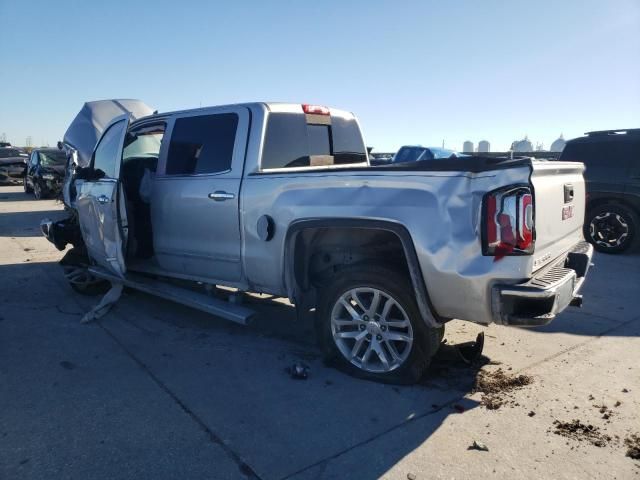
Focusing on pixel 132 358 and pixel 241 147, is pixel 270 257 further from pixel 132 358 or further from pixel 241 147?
pixel 132 358

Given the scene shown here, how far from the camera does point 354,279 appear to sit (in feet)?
11.7

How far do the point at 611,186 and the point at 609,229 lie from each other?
751 mm

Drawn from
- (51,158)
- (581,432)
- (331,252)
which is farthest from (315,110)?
(51,158)

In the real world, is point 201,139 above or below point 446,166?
above

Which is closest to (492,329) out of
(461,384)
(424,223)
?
(461,384)

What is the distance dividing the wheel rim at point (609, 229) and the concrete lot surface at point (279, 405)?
12.1 ft

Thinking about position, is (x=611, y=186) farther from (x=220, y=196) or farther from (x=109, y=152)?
(x=109, y=152)

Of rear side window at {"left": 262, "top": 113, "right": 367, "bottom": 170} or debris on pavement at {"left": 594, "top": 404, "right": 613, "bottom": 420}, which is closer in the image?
debris on pavement at {"left": 594, "top": 404, "right": 613, "bottom": 420}

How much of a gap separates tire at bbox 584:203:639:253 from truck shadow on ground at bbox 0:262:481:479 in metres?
5.80

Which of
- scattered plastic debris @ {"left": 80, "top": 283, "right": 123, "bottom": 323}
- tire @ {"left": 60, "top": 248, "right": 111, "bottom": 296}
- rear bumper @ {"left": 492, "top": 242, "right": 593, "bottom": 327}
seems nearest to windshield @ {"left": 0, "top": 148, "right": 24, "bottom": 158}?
tire @ {"left": 60, "top": 248, "right": 111, "bottom": 296}

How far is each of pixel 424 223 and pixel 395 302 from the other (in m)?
0.67

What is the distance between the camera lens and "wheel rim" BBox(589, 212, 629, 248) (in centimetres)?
814

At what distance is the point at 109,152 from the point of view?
5.29 m

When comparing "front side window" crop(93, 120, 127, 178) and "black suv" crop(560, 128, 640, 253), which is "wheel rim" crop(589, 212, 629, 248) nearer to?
"black suv" crop(560, 128, 640, 253)
